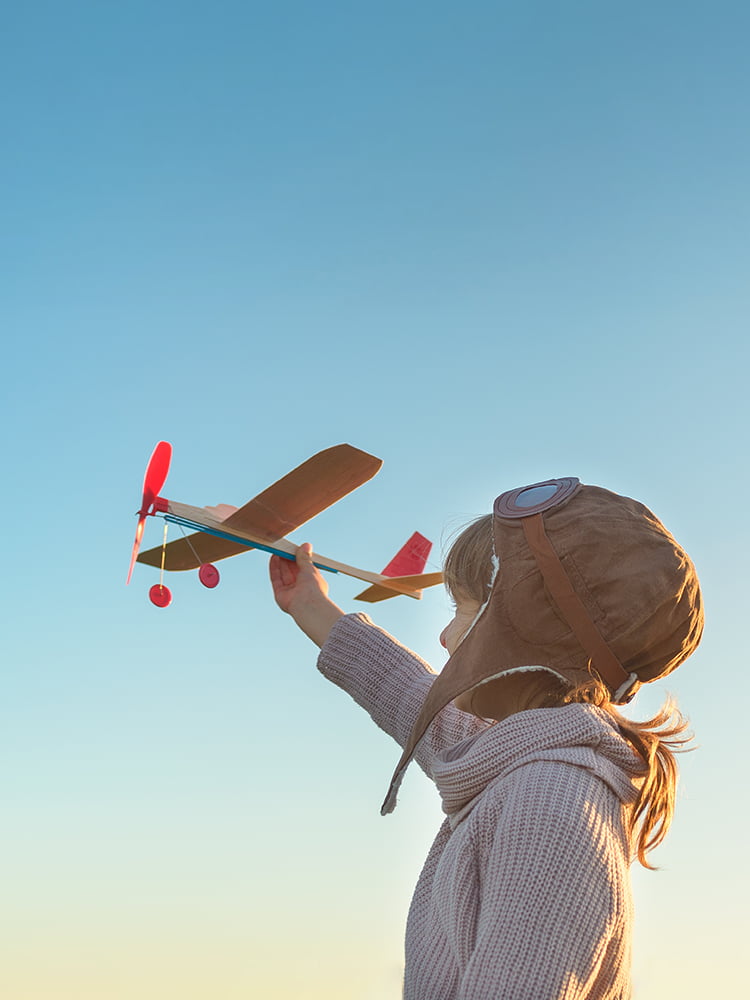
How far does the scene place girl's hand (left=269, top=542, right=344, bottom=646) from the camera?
3041 millimetres

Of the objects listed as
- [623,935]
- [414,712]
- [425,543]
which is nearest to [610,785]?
[623,935]

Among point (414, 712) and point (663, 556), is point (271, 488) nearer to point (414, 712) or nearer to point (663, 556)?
point (414, 712)

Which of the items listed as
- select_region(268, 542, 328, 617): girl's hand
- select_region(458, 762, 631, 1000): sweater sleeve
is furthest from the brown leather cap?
select_region(268, 542, 328, 617): girl's hand

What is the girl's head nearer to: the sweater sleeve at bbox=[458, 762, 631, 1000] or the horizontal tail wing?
the sweater sleeve at bbox=[458, 762, 631, 1000]

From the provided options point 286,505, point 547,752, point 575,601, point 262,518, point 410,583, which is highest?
point 410,583

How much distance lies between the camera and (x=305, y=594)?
3174 mm

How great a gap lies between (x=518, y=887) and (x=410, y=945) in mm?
495

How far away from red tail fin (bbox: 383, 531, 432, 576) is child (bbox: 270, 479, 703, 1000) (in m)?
3.18

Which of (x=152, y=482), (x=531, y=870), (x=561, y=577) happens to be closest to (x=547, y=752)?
(x=531, y=870)

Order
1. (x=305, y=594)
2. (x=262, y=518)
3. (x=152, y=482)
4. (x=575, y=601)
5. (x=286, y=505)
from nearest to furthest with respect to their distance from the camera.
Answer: (x=575, y=601), (x=305, y=594), (x=262, y=518), (x=286, y=505), (x=152, y=482)

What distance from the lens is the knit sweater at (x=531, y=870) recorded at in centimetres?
160

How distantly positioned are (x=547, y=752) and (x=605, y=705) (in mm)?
295

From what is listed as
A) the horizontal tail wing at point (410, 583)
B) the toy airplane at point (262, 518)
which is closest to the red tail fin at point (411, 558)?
the horizontal tail wing at point (410, 583)

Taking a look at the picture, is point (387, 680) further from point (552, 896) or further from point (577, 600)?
point (552, 896)
